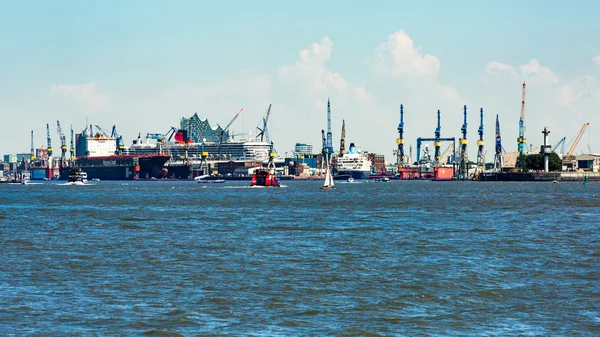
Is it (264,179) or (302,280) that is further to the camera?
(264,179)

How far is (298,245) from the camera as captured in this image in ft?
149

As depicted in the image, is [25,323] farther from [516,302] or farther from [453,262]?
[453,262]

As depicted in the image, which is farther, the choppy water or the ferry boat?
the ferry boat

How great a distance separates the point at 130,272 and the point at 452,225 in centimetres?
3162

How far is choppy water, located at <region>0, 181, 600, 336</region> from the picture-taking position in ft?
77.8

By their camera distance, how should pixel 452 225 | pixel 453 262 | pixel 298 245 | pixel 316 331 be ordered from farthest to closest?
pixel 452 225 < pixel 298 245 < pixel 453 262 < pixel 316 331

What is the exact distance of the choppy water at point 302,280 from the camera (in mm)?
23719

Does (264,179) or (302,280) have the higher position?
(264,179)

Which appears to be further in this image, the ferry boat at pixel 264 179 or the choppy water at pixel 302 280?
the ferry boat at pixel 264 179

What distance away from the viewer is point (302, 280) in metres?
31.8

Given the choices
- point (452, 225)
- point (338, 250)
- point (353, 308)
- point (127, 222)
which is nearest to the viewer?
point (353, 308)

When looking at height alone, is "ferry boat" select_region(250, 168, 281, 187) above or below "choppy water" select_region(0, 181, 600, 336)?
above

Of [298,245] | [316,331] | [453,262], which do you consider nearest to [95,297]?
[316,331]

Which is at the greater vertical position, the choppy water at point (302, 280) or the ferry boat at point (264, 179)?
the ferry boat at point (264, 179)
